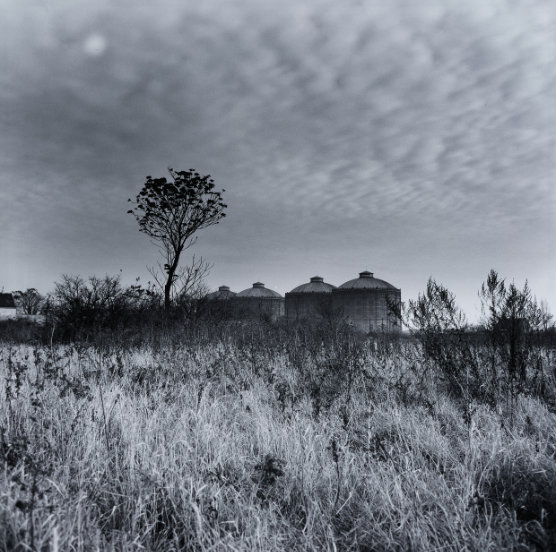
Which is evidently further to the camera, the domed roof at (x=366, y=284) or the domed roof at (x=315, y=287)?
the domed roof at (x=315, y=287)

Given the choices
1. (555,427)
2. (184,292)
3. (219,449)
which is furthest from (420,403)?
(184,292)

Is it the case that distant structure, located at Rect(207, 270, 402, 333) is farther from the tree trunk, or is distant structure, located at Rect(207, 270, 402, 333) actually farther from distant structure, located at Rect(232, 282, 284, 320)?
the tree trunk

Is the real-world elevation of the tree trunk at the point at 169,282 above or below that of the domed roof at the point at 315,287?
below

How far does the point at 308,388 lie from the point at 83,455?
2659 millimetres

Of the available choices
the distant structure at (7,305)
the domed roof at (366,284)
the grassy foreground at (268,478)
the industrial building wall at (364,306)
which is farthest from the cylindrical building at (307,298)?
the distant structure at (7,305)

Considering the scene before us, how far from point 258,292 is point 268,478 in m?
36.1

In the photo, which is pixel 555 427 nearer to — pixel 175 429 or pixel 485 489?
pixel 485 489

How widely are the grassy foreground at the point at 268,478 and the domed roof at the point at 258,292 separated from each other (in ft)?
111

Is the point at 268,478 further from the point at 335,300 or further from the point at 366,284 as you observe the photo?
the point at 366,284

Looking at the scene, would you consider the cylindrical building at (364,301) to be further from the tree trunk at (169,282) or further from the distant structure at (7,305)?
the distant structure at (7,305)

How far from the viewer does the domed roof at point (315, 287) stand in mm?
35169

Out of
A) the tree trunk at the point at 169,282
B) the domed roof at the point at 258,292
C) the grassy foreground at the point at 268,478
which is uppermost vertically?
the domed roof at the point at 258,292

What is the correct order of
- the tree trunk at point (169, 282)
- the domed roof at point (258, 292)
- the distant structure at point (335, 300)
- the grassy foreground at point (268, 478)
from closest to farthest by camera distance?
the grassy foreground at point (268, 478) < the tree trunk at point (169, 282) < the distant structure at point (335, 300) < the domed roof at point (258, 292)

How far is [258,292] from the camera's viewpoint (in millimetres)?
38094
